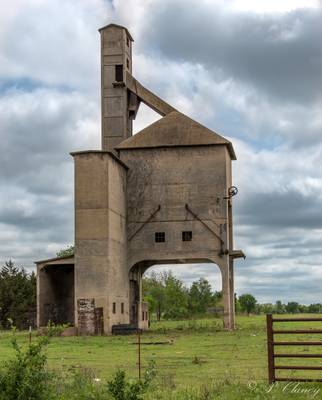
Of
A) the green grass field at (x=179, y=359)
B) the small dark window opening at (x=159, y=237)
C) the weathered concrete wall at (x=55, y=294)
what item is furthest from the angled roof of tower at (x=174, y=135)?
the green grass field at (x=179, y=359)

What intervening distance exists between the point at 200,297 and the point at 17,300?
51969 millimetres

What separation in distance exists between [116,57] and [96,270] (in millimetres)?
17072

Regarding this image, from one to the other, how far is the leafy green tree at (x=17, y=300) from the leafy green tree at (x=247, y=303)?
2785 inches

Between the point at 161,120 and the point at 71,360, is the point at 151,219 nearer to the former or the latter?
the point at 161,120

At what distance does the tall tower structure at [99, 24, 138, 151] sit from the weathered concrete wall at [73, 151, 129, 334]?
8354 mm

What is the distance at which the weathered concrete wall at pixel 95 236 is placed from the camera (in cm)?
4459

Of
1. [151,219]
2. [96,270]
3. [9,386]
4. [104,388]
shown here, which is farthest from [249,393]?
[151,219]

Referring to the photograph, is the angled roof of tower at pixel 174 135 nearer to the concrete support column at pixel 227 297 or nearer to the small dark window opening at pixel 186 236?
the small dark window opening at pixel 186 236

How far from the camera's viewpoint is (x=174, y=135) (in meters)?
50.6

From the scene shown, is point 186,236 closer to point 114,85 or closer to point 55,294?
point 55,294

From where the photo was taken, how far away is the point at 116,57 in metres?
54.6

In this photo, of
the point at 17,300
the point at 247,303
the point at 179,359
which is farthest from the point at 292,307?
the point at 179,359

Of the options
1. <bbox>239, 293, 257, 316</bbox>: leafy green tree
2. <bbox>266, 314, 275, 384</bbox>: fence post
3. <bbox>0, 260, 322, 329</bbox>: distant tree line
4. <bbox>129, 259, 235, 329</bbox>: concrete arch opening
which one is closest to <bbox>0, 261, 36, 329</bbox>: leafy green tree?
<bbox>0, 260, 322, 329</bbox>: distant tree line

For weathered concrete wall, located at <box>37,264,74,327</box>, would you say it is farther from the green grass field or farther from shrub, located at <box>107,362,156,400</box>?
shrub, located at <box>107,362,156,400</box>
